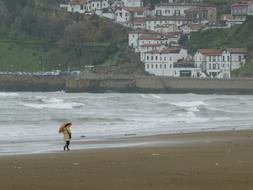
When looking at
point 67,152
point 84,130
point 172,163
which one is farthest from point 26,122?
point 172,163

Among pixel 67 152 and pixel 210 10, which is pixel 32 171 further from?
pixel 210 10

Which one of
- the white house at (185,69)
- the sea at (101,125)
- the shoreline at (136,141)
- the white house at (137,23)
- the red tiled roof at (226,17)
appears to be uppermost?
the red tiled roof at (226,17)

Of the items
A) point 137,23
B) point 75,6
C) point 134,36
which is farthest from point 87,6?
point 134,36

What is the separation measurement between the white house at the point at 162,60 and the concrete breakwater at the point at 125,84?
10370mm

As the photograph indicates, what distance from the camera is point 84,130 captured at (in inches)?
1261

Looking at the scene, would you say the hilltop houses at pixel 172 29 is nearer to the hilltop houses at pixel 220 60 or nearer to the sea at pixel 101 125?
the hilltop houses at pixel 220 60

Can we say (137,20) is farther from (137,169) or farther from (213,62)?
(137,169)

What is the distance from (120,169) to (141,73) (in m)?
95.7

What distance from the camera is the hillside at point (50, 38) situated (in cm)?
11762

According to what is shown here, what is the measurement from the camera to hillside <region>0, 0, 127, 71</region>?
386 feet

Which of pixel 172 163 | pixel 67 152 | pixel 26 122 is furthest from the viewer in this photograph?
pixel 26 122

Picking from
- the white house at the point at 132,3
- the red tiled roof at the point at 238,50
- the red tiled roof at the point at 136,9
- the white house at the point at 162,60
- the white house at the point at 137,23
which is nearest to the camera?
the red tiled roof at the point at 238,50

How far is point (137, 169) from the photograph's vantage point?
50.2 ft

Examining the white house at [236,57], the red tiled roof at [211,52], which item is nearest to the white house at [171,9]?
the red tiled roof at [211,52]
